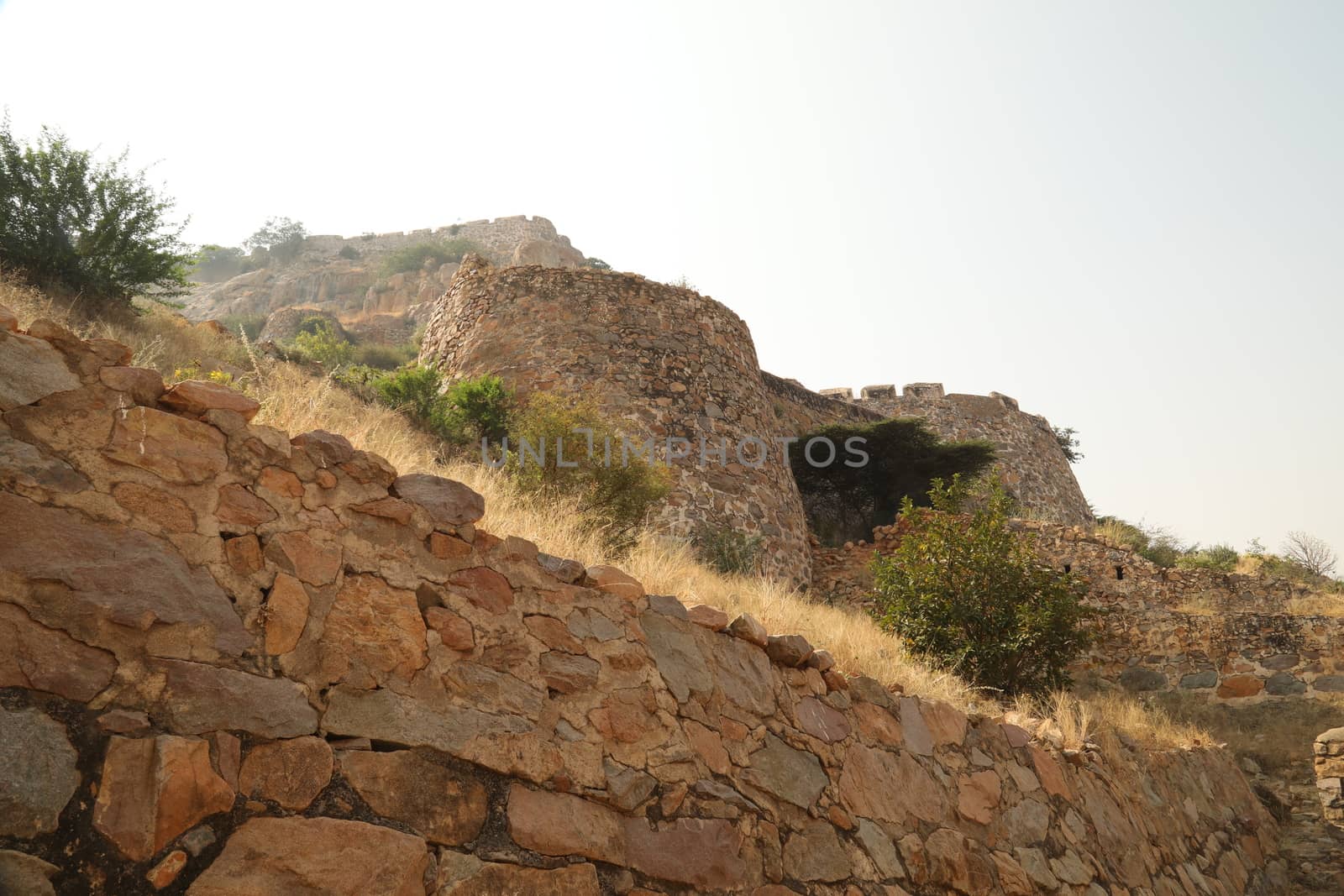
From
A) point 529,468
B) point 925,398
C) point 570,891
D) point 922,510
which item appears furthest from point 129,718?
point 925,398

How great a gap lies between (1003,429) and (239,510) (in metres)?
21.0

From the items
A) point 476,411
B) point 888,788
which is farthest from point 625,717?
point 476,411

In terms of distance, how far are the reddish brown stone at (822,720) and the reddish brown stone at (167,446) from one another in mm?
3132

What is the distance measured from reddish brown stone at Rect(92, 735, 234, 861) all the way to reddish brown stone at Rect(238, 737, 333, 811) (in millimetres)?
100

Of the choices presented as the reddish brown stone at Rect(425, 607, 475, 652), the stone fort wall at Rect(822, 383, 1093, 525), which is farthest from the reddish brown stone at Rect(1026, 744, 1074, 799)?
the stone fort wall at Rect(822, 383, 1093, 525)

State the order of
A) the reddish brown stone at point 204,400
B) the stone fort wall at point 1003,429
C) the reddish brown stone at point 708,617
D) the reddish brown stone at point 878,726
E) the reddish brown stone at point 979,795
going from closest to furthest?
the reddish brown stone at point 204,400 → the reddish brown stone at point 708,617 → the reddish brown stone at point 878,726 → the reddish brown stone at point 979,795 → the stone fort wall at point 1003,429

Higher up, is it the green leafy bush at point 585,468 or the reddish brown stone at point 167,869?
the green leafy bush at point 585,468

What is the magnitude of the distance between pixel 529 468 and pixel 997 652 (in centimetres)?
430

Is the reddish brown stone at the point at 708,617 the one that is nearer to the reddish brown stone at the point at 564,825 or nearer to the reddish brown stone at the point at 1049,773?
the reddish brown stone at the point at 564,825

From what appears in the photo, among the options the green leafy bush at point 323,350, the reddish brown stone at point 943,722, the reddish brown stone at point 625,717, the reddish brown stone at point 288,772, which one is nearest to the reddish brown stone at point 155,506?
the reddish brown stone at point 288,772

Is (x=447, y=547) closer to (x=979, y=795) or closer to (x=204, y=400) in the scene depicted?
(x=204, y=400)

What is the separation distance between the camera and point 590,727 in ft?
12.6

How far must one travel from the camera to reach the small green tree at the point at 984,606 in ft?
26.5

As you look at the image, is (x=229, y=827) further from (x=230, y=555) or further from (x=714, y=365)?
(x=714, y=365)
